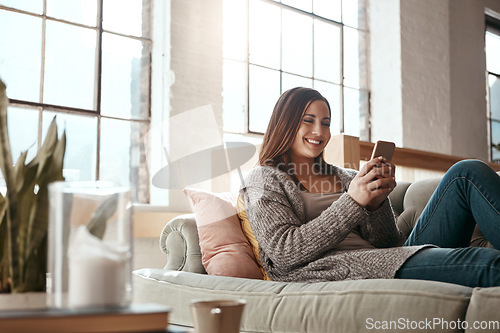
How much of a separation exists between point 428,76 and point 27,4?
3732 millimetres

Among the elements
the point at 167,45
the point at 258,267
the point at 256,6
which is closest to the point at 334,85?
the point at 256,6

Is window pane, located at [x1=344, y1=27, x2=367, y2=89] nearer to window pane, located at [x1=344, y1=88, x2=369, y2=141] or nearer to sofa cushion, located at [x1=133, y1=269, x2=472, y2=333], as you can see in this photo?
window pane, located at [x1=344, y1=88, x2=369, y2=141]

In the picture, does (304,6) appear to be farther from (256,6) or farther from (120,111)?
(120,111)

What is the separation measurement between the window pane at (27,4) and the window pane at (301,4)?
6.96 ft

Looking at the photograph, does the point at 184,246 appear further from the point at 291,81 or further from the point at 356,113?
the point at 356,113

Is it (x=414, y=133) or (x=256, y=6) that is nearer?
(x=256, y=6)

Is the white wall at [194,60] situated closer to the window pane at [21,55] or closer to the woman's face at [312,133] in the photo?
the window pane at [21,55]

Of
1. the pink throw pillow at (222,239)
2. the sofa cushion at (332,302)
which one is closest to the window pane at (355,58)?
the pink throw pillow at (222,239)

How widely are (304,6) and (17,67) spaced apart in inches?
103

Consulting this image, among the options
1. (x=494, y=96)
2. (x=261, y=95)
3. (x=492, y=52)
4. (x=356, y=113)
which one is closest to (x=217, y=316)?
(x=261, y=95)

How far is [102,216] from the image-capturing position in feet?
2.43

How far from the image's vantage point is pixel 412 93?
531 centimetres

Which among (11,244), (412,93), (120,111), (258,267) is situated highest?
(412,93)

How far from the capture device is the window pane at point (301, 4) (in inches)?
190
